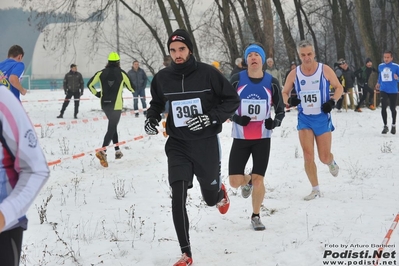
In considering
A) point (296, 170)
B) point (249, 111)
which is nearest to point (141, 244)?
point (249, 111)

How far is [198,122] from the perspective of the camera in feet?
14.6

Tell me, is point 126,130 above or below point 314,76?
below

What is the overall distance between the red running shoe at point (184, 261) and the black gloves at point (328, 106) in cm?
298

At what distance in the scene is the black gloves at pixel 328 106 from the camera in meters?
6.64

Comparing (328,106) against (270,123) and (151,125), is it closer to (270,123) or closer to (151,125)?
(270,123)

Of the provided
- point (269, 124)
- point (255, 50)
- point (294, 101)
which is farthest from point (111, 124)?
point (269, 124)

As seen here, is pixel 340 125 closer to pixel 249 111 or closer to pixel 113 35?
pixel 249 111

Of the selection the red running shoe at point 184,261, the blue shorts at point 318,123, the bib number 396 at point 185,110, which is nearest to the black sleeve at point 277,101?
the blue shorts at point 318,123

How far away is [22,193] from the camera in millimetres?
2273

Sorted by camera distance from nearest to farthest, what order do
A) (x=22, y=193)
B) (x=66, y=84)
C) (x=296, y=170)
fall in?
(x=22, y=193) → (x=296, y=170) → (x=66, y=84)

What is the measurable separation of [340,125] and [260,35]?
5.63 meters

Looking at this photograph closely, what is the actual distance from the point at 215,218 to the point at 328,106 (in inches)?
76.0

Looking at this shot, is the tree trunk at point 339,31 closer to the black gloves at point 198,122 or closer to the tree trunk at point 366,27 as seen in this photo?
the tree trunk at point 366,27

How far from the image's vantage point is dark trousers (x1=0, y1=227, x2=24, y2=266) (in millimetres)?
2438
